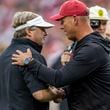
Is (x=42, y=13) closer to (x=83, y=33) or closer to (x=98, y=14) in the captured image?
(x=98, y=14)

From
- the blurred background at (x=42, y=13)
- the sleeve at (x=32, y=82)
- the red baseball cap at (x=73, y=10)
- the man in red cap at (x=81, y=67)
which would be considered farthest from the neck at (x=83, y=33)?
the blurred background at (x=42, y=13)

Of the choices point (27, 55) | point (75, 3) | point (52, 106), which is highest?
point (75, 3)

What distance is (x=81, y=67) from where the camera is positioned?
5008 millimetres

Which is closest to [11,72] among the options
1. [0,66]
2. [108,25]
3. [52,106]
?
[0,66]

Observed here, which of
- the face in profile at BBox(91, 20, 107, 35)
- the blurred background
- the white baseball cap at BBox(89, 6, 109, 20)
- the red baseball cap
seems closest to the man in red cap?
the red baseball cap

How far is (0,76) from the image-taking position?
18.1ft

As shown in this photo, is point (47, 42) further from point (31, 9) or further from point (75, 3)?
point (75, 3)

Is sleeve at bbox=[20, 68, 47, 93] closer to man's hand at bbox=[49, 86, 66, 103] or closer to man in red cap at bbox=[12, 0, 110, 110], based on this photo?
man in red cap at bbox=[12, 0, 110, 110]

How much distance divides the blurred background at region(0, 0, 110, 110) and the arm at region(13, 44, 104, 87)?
4.34 meters

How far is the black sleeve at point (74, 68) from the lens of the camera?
501cm

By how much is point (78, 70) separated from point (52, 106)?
4.40 m

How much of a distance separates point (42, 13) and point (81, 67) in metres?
4.92

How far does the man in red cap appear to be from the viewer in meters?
5.02

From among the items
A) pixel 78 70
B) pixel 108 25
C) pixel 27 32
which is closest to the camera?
pixel 78 70
